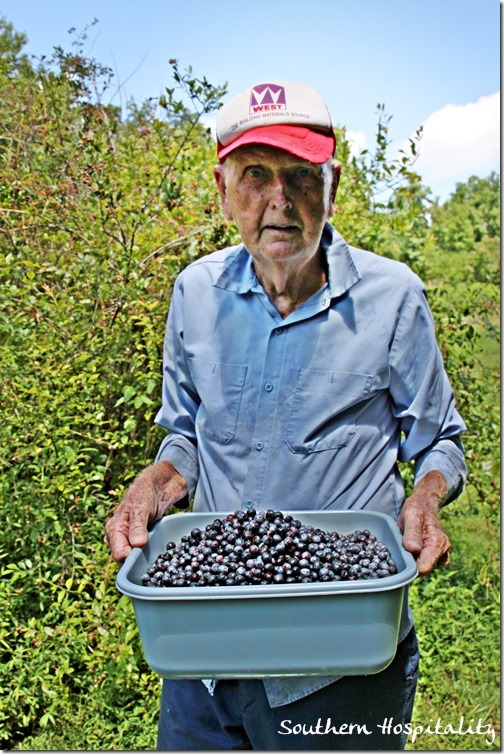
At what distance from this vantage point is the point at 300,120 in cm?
190

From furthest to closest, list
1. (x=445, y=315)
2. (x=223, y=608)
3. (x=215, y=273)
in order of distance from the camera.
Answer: (x=445, y=315), (x=215, y=273), (x=223, y=608)

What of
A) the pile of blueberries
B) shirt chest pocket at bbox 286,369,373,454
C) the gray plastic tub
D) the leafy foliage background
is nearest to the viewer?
the gray plastic tub

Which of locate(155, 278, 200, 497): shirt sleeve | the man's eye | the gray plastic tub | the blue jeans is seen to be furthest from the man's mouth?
the blue jeans

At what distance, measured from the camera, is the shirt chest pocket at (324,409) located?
2.00 m

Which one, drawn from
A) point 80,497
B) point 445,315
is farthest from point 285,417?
point 445,315

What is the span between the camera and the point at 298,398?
6.63 ft

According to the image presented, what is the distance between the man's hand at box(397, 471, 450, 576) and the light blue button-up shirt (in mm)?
68

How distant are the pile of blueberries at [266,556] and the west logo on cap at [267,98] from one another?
38.0 inches

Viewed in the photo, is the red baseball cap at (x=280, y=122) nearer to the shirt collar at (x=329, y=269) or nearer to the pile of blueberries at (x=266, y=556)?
the shirt collar at (x=329, y=269)

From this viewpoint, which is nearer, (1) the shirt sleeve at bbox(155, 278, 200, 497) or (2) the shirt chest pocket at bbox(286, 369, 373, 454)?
(2) the shirt chest pocket at bbox(286, 369, 373, 454)

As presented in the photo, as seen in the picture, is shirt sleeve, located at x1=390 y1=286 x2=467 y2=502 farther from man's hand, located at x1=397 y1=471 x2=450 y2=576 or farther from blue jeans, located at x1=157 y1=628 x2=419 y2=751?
blue jeans, located at x1=157 y1=628 x2=419 y2=751

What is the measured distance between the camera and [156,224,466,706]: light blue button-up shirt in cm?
200

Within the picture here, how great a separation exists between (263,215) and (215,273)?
327 millimetres

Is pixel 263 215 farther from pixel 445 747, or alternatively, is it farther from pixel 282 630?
pixel 445 747
